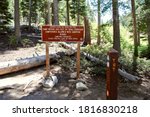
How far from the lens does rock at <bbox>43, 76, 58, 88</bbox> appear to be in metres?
8.97

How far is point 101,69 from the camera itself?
35.7ft

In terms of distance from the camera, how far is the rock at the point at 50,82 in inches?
353

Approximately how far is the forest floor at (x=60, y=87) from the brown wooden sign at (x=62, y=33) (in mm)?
1481

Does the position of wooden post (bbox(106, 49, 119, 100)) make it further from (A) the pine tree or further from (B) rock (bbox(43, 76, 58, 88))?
(A) the pine tree

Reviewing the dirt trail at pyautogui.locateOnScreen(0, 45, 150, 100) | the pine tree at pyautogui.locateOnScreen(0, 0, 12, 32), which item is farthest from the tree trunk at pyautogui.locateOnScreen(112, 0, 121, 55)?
the pine tree at pyautogui.locateOnScreen(0, 0, 12, 32)

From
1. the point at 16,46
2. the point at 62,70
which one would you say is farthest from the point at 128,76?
the point at 16,46

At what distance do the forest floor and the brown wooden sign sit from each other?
4.86ft

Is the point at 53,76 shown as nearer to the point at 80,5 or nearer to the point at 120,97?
the point at 120,97

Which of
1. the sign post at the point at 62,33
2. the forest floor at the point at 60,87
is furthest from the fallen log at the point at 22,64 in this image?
the sign post at the point at 62,33

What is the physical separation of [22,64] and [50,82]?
7.72 feet

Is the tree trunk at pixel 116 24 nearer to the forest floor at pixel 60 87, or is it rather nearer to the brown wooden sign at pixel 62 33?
the forest floor at pixel 60 87

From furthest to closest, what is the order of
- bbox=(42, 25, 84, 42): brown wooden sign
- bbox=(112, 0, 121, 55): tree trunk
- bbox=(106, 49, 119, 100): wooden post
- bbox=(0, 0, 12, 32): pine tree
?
bbox=(0, 0, 12, 32): pine tree < bbox=(112, 0, 121, 55): tree trunk < bbox=(42, 25, 84, 42): brown wooden sign < bbox=(106, 49, 119, 100): wooden post

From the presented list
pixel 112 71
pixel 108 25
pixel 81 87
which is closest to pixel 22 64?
pixel 81 87

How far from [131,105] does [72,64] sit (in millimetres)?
5645
